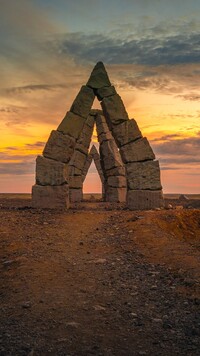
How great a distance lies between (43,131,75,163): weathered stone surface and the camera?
47.9 feet

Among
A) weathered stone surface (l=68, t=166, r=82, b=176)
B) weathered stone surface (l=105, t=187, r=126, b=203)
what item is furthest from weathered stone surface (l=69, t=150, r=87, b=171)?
weathered stone surface (l=105, t=187, r=126, b=203)

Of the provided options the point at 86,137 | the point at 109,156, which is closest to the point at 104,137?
the point at 86,137

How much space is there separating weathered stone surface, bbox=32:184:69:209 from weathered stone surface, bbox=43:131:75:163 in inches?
43.9

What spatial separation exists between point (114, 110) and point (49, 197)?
3989 mm

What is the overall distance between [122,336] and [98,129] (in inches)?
788

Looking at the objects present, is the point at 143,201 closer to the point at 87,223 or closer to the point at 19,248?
the point at 87,223

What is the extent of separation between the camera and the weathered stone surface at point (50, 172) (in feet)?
47.0

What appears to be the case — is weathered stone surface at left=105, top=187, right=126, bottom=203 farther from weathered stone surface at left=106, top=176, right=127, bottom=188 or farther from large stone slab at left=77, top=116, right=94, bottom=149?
large stone slab at left=77, top=116, right=94, bottom=149

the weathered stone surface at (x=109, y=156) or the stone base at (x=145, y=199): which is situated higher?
the weathered stone surface at (x=109, y=156)

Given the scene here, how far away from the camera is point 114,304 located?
4926mm

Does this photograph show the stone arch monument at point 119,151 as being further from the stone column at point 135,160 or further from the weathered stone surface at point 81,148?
the weathered stone surface at point 81,148

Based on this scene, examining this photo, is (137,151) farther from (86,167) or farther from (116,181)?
(86,167)

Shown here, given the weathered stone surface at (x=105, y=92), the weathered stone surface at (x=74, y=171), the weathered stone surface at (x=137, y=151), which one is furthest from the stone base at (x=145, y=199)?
the weathered stone surface at (x=74, y=171)

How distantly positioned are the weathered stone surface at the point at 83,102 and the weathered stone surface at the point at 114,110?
0.54 metres
